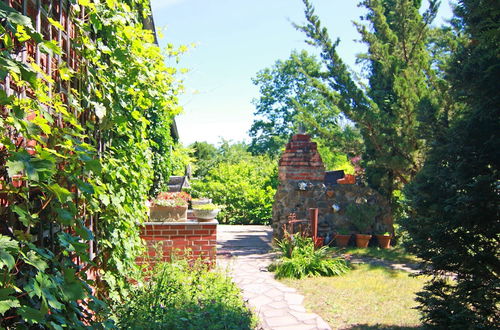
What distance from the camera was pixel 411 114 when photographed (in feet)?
25.7

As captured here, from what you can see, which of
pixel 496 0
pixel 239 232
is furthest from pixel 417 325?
pixel 239 232

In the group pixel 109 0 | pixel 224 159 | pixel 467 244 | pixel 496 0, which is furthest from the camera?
pixel 224 159

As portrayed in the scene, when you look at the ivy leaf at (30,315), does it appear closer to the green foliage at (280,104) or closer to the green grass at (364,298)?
the green grass at (364,298)

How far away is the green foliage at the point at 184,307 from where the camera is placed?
8.77ft

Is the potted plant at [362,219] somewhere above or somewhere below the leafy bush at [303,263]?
above

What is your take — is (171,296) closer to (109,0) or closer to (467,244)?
(109,0)

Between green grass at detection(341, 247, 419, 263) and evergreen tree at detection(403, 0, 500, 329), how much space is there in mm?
4010

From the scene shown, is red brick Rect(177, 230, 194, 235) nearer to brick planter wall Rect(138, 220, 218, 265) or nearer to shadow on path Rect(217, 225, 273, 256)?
brick planter wall Rect(138, 220, 218, 265)

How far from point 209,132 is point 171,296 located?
89.6 feet

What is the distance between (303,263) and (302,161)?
117 inches

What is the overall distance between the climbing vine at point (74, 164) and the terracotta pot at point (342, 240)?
212 inches

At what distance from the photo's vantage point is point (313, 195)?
8500 millimetres

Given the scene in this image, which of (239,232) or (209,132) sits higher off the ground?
(209,132)

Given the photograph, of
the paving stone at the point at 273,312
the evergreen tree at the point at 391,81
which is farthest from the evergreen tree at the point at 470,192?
the evergreen tree at the point at 391,81
